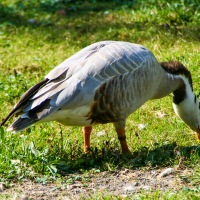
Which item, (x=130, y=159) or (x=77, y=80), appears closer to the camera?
(x=77, y=80)

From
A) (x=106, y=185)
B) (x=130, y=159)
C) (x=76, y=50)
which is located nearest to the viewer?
(x=106, y=185)

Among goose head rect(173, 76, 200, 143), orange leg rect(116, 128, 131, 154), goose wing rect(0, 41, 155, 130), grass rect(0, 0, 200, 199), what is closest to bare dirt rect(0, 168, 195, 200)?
grass rect(0, 0, 200, 199)

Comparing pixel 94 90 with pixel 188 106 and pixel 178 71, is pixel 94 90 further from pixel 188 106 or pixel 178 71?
pixel 188 106

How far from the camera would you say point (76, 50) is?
9.86 meters

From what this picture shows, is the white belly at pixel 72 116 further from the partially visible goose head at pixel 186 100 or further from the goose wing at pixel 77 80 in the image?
the partially visible goose head at pixel 186 100

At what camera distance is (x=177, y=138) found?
6828mm

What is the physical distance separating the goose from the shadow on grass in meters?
0.19

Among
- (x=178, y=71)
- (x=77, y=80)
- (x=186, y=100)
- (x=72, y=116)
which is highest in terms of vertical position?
(x=77, y=80)

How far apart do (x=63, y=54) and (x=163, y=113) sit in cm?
266

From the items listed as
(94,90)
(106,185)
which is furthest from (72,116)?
(106,185)

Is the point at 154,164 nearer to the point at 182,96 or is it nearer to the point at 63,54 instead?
the point at 182,96

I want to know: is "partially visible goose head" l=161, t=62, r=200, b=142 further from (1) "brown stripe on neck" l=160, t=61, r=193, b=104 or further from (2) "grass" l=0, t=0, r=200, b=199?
(2) "grass" l=0, t=0, r=200, b=199

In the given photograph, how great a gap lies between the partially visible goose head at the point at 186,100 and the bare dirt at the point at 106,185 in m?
1.34

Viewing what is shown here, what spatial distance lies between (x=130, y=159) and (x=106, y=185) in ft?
Answer: 1.92
